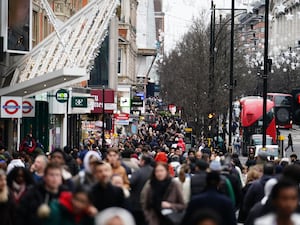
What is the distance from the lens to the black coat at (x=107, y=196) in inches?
502

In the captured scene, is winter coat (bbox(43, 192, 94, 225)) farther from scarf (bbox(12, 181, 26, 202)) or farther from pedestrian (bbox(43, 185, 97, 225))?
scarf (bbox(12, 181, 26, 202))

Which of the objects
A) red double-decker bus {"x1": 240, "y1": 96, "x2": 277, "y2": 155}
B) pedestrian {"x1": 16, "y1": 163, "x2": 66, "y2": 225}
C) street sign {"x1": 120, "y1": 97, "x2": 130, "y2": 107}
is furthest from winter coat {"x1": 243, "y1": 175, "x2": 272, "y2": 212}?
street sign {"x1": 120, "y1": 97, "x2": 130, "y2": 107}

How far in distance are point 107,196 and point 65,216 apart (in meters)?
2.38

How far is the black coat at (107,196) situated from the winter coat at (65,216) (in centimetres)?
198

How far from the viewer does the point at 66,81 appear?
35750 millimetres

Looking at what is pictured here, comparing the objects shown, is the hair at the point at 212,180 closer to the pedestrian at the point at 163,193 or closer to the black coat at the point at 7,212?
the pedestrian at the point at 163,193

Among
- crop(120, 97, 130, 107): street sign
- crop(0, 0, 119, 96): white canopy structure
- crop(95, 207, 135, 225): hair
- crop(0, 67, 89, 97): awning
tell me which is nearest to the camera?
crop(95, 207, 135, 225): hair

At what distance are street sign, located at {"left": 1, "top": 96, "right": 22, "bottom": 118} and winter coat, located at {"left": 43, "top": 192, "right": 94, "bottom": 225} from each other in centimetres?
2116

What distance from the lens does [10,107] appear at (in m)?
31.8

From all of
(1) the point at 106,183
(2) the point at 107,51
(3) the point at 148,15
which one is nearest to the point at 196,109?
(2) the point at 107,51

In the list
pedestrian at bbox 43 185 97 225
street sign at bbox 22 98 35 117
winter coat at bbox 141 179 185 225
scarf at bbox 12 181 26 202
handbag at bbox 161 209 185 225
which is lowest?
handbag at bbox 161 209 185 225

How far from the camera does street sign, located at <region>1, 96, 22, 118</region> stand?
104ft

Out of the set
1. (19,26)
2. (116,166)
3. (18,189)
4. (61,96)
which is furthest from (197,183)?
(61,96)

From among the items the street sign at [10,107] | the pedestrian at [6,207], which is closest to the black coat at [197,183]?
the pedestrian at [6,207]
